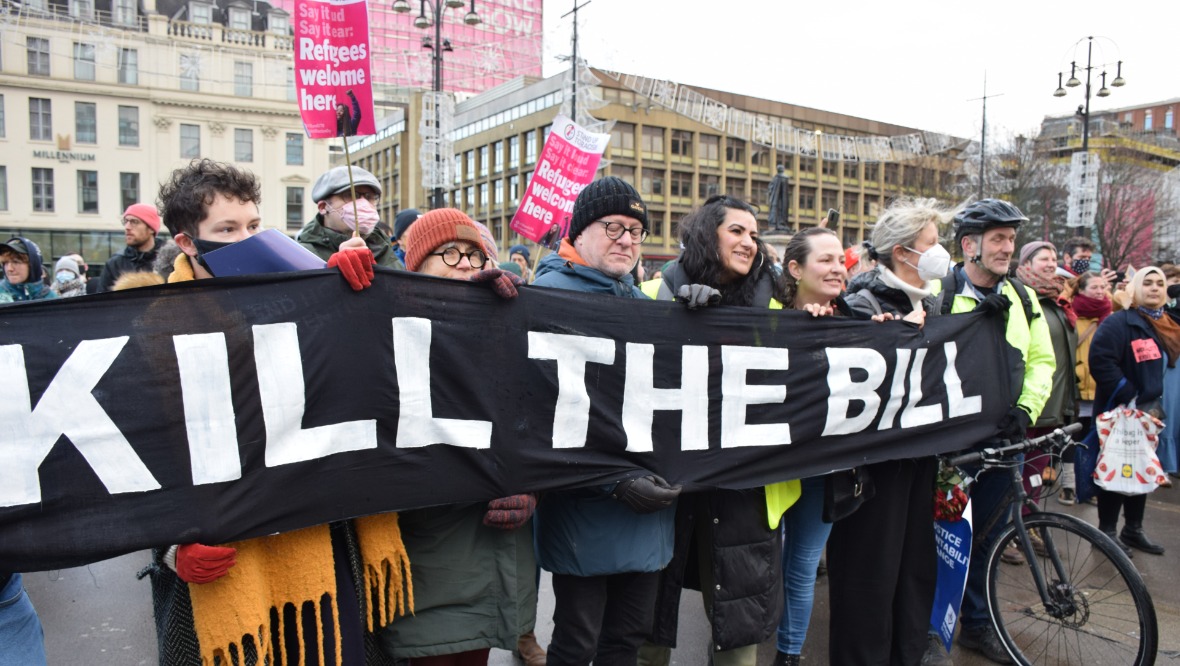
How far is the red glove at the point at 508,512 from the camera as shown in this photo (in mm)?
2570

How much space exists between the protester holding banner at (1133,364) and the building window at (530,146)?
186ft

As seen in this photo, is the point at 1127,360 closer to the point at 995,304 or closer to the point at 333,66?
the point at 995,304

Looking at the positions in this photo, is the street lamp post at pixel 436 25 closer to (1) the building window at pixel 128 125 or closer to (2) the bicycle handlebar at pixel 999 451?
(2) the bicycle handlebar at pixel 999 451

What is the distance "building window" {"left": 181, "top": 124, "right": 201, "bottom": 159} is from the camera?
43250 millimetres

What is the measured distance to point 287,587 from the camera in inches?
90.0

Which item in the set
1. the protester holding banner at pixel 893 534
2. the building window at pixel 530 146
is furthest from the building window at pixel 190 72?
the protester holding banner at pixel 893 534

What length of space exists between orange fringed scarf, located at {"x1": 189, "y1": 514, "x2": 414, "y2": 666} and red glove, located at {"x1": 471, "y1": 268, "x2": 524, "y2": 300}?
2.63 feet

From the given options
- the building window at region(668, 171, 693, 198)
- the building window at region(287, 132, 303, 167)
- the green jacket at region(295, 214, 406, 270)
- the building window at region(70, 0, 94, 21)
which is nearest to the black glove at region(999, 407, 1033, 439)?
the green jacket at region(295, 214, 406, 270)

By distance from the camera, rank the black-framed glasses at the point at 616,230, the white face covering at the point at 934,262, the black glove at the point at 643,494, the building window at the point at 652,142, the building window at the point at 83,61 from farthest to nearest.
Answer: the building window at the point at 652,142 < the building window at the point at 83,61 < the white face covering at the point at 934,262 < the black-framed glasses at the point at 616,230 < the black glove at the point at 643,494

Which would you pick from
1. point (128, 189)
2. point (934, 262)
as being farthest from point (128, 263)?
point (128, 189)

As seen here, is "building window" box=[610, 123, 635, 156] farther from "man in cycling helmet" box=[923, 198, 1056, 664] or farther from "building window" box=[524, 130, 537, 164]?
"man in cycling helmet" box=[923, 198, 1056, 664]

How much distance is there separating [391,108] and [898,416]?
66.6 m

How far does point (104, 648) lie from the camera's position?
12.9ft

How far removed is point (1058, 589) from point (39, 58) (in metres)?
50.4
